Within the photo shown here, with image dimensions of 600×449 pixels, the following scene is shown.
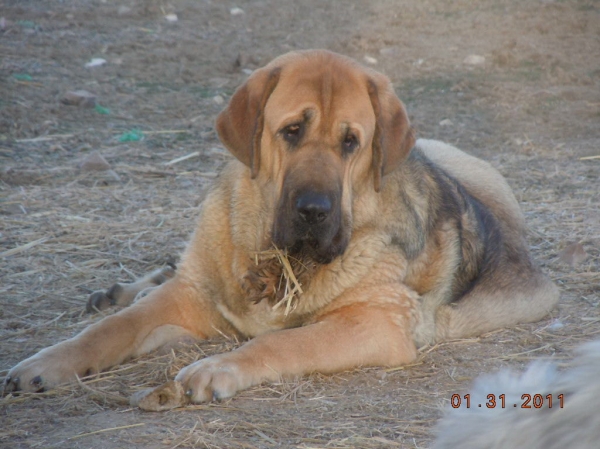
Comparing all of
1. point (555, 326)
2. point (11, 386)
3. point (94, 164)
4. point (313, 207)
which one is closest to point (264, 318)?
point (313, 207)

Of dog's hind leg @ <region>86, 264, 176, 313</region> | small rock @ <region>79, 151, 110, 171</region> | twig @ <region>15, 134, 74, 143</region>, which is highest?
dog's hind leg @ <region>86, 264, 176, 313</region>

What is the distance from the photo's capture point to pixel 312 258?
4.72 metres

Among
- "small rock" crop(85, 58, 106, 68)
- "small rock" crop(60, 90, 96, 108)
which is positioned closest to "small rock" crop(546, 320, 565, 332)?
"small rock" crop(60, 90, 96, 108)

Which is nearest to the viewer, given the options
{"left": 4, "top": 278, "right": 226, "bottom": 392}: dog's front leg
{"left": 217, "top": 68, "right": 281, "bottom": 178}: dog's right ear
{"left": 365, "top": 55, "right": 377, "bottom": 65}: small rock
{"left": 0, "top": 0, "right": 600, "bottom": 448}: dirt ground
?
{"left": 0, "top": 0, "right": 600, "bottom": 448}: dirt ground

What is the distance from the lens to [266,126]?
477 cm

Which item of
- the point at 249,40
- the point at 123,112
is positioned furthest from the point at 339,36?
the point at 123,112

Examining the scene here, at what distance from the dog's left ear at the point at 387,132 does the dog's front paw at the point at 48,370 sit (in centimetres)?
186

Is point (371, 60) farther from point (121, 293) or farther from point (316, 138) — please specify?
point (316, 138)

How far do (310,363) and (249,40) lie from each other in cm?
917

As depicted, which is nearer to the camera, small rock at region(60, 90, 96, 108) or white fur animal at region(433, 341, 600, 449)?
white fur animal at region(433, 341, 600, 449)

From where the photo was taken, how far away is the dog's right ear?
4781 millimetres

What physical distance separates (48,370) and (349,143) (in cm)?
193
